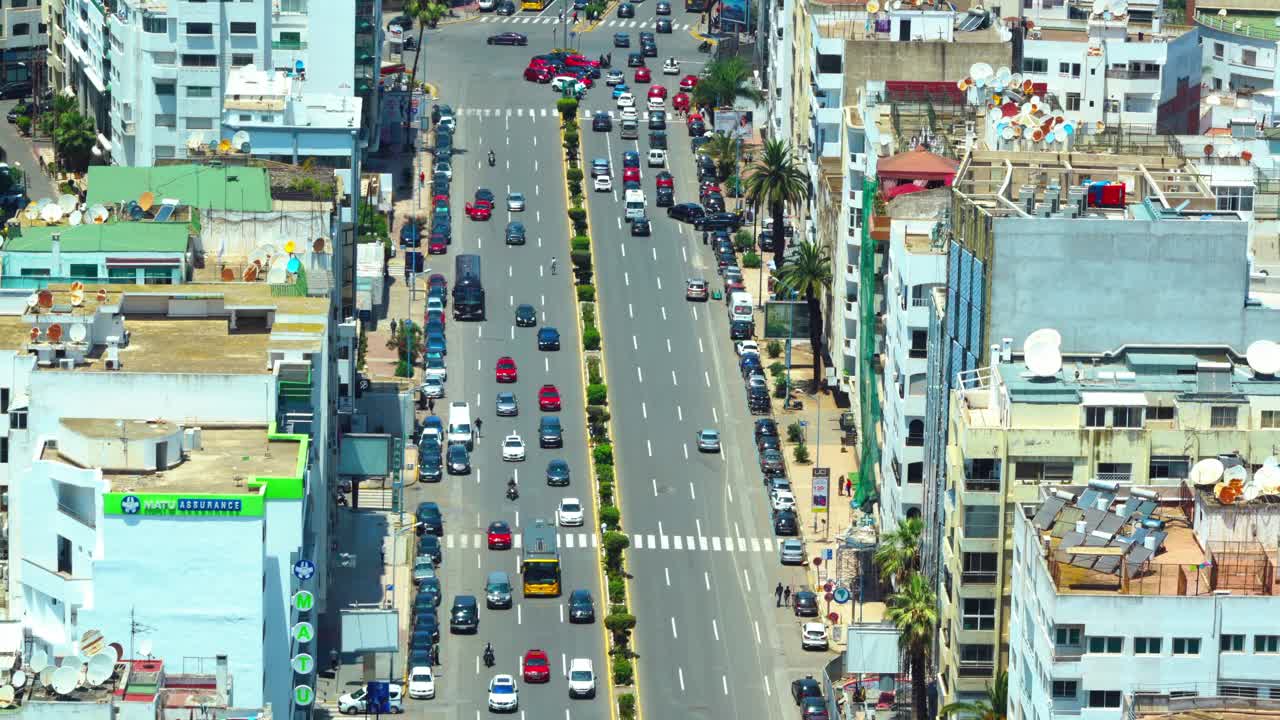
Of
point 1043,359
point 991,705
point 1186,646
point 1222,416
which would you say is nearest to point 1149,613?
point 1186,646

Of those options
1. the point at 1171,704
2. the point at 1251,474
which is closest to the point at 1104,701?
the point at 1171,704

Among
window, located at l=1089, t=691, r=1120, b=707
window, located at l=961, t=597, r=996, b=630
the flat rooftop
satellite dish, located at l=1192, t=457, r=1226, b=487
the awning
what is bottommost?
window, located at l=961, t=597, r=996, b=630

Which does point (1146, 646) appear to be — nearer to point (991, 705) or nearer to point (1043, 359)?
point (991, 705)

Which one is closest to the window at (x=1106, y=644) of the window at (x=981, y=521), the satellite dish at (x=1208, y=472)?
the satellite dish at (x=1208, y=472)

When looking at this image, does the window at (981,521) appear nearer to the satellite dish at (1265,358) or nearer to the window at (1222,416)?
the window at (1222,416)

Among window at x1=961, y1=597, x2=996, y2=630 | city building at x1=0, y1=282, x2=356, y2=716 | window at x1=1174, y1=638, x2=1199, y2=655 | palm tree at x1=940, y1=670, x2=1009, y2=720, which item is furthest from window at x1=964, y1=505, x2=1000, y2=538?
city building at x1=0, y1=282, x2=356, y2=716

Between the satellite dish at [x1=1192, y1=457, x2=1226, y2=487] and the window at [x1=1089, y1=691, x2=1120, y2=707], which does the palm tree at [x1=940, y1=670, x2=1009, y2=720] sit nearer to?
the satellite dish at [x1=1192, y1=457, x2=1226, y2=487]

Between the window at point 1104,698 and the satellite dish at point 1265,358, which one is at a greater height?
the satellite dish at point 1265,358
